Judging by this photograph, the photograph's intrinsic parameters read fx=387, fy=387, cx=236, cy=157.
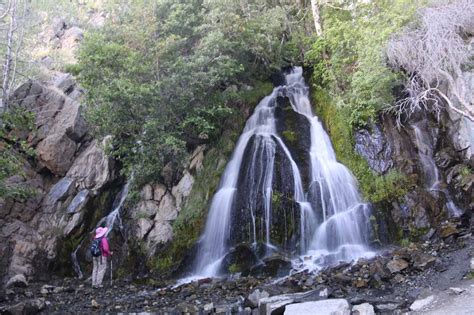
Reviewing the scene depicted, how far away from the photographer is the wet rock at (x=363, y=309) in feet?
21.1

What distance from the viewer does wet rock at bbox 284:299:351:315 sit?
6.38m

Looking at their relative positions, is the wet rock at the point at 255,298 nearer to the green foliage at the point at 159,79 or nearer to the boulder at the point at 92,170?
the green foliage at the point at 159,79

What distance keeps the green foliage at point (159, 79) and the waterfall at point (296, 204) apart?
6.58ft

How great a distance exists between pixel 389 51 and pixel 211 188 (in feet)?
23.2

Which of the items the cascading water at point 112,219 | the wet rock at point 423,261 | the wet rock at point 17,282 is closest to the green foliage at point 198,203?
the cascading water at point 112,219

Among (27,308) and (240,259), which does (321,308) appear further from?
(27,308)

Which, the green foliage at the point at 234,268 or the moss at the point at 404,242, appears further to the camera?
the green foliage at the point at 234,268

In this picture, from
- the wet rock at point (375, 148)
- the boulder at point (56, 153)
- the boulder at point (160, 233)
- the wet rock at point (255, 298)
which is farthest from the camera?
the boulder at point (56, 153)

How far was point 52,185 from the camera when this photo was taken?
15.1 m

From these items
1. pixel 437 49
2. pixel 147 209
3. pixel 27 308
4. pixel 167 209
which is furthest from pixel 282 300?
pixel 437 49

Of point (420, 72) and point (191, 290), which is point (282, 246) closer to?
point (191, 290)

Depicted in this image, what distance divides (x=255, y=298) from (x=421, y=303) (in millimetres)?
3238

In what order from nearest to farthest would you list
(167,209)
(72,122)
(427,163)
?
(427,163)
(167,209)
(72,122)

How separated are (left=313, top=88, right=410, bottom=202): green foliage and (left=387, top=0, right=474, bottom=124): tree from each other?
2348mm
